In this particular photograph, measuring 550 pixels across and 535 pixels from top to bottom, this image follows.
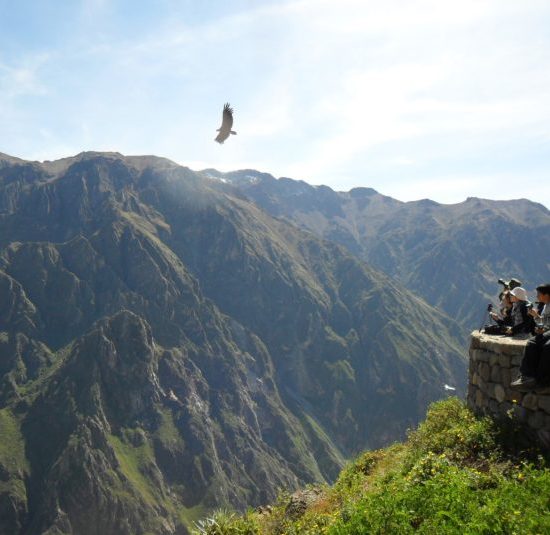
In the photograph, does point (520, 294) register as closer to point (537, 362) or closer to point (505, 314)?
point (505, 314)

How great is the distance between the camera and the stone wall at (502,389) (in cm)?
1157

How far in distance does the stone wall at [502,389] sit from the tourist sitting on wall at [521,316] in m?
0.35

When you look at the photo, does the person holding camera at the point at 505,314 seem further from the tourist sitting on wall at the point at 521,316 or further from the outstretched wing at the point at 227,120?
the outstretched wing at the point at 227,120

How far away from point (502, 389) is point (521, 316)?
2.27 m

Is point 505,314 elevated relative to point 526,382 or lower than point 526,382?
elevated

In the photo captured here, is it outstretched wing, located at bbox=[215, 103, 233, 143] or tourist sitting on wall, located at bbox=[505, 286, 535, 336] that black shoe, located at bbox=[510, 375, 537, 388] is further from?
outstretched wing, located at bbox=[215, 103, 233, 143]

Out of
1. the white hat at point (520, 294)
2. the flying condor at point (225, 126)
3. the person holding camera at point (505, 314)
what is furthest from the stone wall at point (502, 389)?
the flying condor at point (225, 126)

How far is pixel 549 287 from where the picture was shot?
1199 cm

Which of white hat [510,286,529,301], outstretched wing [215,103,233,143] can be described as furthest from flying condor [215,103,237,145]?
white hat [510,286,529,301]

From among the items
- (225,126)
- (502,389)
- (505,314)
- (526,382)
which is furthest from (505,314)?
(225,126)

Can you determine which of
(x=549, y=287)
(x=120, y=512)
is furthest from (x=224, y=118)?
(x=120, y=512)

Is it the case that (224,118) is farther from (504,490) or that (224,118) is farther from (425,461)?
(504,490)

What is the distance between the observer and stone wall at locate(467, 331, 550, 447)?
11570 millimetres

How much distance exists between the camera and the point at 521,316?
571 inches
